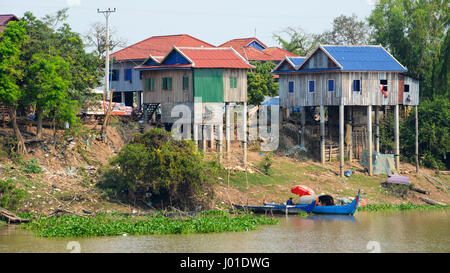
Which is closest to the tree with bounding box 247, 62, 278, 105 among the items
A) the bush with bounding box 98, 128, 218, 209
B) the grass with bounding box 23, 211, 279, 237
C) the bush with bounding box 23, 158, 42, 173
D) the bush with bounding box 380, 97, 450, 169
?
the bush with bounding box 380, 97, 450, 169

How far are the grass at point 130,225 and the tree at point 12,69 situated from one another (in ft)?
25.3

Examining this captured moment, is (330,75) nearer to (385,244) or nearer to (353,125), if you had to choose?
(353,125)

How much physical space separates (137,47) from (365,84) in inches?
815

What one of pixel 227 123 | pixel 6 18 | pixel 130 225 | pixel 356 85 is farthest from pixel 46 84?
pixel 356 85

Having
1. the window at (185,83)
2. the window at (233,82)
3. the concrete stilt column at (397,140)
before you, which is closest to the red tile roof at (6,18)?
the window at (185,83)

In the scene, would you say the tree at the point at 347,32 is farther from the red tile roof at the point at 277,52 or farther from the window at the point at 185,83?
the window at the point at 185,83

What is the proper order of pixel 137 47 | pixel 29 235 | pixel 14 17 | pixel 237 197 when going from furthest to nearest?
pixel 137 47 < pixel 14 17 < pixel 237 197 < pixel 29 235

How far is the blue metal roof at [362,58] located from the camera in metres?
47.2

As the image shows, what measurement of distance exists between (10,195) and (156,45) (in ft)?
87.3

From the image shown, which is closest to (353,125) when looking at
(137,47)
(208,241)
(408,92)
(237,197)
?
(408,92)

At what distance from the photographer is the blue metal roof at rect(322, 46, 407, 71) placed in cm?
4719

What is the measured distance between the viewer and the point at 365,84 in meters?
47.3

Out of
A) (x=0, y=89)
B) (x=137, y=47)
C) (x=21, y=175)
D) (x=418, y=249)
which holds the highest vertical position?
(x=137, y=47)

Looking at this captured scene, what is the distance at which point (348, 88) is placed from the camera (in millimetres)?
46969
